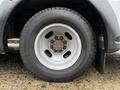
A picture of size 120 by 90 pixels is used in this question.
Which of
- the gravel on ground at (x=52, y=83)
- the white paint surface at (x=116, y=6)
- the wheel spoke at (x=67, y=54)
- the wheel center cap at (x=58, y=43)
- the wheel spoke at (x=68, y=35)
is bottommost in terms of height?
the gravel on ground at (x=52, y=83)

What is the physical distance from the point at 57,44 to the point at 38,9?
2.27 feet

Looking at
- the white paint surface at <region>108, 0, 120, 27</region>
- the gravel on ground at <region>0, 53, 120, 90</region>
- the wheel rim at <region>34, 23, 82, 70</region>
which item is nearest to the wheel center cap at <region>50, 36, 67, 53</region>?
the wheel rim at <region>34, 23, 82, 70</region>

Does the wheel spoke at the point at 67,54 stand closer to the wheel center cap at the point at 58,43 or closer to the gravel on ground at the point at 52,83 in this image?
the wheel center cap at the point at 58,43

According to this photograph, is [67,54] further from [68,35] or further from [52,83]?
[52,83]

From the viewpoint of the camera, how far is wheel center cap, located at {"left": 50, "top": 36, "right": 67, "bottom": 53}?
4531 mm

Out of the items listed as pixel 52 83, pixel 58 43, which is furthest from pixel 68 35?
pixel 52 83

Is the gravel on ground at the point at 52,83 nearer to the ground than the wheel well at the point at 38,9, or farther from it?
nearer to the ground

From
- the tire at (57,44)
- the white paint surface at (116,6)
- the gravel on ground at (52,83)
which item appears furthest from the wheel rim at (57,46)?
the white paint surface at (116,6)

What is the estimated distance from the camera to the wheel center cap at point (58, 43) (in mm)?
4531

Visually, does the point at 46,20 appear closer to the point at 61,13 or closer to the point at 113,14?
the point at 61,13

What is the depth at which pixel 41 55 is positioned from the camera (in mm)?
4492

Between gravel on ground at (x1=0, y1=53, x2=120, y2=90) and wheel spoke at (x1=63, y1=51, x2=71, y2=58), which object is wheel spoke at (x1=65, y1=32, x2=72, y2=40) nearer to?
wheel spoke at (x1=63, y1=51, x2=71, y2=58)

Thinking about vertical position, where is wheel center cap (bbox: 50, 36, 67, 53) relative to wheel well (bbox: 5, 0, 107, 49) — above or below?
below

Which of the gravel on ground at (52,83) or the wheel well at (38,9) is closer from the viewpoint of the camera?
the gravel on ground at (52,83)
